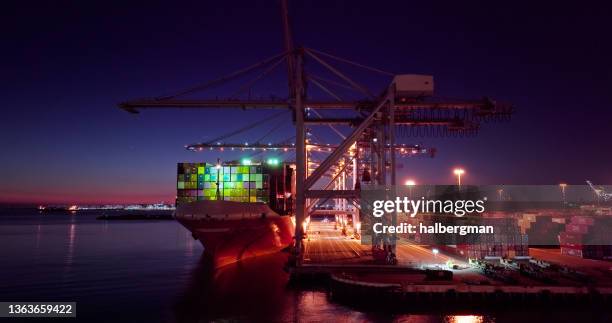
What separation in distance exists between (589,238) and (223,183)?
29075mm

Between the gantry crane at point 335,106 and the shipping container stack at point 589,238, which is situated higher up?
the gantry crane at point 335,106

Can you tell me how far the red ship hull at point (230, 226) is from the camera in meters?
31.9

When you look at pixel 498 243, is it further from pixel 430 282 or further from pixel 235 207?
pixel 235 207

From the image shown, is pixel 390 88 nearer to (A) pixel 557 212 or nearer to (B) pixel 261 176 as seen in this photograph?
(B) pixel 261 176

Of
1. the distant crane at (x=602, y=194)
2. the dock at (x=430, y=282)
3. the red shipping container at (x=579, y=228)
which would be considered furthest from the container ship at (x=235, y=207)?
the distant crane at (x=602, y=194)

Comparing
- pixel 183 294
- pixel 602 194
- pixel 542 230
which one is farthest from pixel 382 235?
pixel 602 194

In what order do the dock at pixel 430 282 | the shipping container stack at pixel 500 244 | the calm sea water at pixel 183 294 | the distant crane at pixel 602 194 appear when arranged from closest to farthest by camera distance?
1. the calm sea water at pixel 183 294
2. the dock at pixel 430 282
3. the shipping container stack at pixel 500 244
4. the distant crane at pixel 602 194

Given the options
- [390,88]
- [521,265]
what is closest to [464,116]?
[390,88]

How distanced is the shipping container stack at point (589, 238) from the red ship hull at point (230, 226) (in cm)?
2360

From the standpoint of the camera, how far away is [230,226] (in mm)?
33094

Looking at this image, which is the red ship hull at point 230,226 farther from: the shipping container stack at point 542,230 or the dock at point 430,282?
the shipping container stack at point 542,230

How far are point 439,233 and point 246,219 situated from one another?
16.0 m

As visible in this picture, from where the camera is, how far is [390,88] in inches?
1021

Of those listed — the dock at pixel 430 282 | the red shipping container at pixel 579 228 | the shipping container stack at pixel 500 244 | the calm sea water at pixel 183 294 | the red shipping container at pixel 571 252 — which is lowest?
the calm sea water at pixel 183 294
